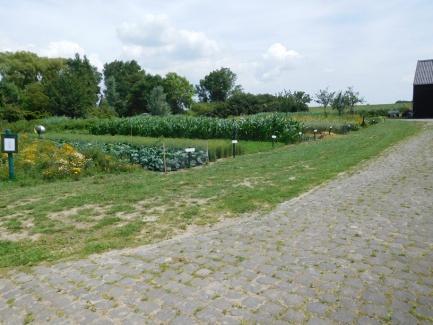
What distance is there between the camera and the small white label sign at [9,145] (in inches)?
399

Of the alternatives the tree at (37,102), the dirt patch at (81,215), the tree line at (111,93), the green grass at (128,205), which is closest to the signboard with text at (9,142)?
the green grass at (128,205)

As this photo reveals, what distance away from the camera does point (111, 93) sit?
67312mm

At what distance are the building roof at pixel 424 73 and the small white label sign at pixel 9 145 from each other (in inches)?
1650

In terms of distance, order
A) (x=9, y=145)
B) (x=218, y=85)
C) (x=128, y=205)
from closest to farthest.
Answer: (x=128, y=205)
(x=9, y=145)
(x=218, y=85)

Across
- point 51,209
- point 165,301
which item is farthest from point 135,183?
point 165,301

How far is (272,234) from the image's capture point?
17.8ft

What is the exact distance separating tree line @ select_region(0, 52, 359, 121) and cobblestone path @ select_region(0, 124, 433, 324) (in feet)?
135

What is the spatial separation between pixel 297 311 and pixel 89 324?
176 centimetres

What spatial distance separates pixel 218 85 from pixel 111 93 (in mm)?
29993

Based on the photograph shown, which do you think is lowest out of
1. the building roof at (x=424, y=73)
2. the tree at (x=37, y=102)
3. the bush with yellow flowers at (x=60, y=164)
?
the bush with yellow flowers at (x=60, y=164)

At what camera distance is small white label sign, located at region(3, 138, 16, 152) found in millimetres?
10125

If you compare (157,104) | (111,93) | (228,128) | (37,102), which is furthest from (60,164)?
(111,93)

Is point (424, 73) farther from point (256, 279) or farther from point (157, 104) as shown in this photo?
point (256, 279)

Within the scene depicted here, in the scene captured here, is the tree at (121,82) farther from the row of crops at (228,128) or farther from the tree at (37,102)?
the row of crops at (228,128)
